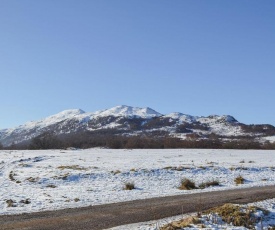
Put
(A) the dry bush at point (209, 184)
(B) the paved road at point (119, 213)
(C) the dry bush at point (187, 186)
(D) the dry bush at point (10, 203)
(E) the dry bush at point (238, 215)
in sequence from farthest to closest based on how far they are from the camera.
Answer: (A) the dry bush at point (209, 184) → (C) the dry bush at point (187, 186) → (D) the dry bush at point (10, 203) → (E) the dry bush at point (238, 215) → (B) the paved road at point (119, 213)

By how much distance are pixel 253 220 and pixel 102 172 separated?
20808 millimetres

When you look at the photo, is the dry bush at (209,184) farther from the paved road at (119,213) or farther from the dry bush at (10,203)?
the dry bush at (10,203)

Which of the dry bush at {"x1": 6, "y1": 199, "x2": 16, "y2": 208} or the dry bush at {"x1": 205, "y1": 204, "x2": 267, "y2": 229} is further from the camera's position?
the dry bush at {"x1": 6, "y1": 199, "x2": 16, "y2": 208}

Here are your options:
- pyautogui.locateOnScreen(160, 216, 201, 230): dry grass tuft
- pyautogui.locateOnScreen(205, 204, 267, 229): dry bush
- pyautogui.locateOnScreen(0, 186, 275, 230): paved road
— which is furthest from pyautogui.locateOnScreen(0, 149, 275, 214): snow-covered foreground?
pyautogui.locateOnScreen(205, 204, 267, 229): dry bush

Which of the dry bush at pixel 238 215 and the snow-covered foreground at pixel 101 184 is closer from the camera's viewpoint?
the dry bush at pixel 238 215

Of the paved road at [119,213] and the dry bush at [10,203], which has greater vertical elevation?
the dry bush at [10,203]

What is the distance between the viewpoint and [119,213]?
661 inches

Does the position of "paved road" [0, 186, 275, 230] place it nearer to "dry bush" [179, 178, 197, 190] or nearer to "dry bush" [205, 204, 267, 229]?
"dry bush" [205, 204, 267, 229]

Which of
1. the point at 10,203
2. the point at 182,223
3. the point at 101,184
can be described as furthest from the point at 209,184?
the point at 10,203

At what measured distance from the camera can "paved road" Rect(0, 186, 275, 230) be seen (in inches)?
569

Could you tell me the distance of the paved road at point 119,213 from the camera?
47.4 ft

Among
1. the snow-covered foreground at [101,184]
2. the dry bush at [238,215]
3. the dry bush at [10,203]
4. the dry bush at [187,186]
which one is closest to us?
the dry bush at [238,215]

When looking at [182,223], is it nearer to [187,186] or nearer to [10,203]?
[10,203]

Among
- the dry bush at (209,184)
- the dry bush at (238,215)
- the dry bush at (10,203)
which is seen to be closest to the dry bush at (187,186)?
the dry bush at (209,184)
